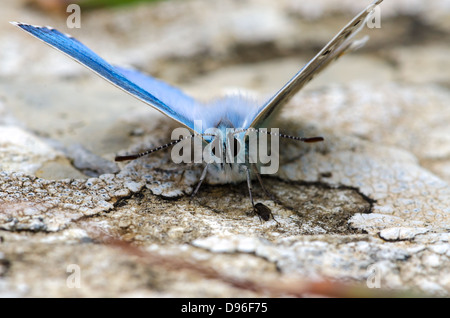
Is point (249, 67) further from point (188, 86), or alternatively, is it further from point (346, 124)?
point (346, 124)

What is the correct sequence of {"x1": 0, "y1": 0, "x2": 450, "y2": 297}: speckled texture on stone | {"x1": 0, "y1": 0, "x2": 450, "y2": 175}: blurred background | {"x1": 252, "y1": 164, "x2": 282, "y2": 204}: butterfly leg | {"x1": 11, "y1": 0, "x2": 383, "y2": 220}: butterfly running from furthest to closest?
{"x1": 0, "y1": 0, "x2": 450, "y2": 175}: blurred background, {"x1": 252, "y1": 164, "x2": 282, "y2": 204}: butterfly leg, {"x1": 11, "y1": 0, "x2": 383, "y2": 220}: butterfly, {"x1": 0, "y1": 0, "x2": 450, "y2": 297}: speckled texture on stone

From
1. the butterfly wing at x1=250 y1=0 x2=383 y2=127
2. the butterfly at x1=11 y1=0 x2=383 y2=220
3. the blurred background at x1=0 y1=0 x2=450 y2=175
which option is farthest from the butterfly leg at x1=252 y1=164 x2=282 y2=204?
the blurred background at x1=0 y1=0 x2=450 y2=175

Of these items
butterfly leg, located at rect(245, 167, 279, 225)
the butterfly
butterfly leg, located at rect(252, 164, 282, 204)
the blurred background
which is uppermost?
the blurred background

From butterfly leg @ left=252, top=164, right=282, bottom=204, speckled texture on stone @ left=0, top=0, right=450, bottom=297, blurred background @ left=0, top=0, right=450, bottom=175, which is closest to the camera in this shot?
speckled texture on stone @ left=0, top=0, right=450, bottom=297

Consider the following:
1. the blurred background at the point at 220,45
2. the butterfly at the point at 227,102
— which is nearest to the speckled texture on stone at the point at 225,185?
the blurred background at the point at 220,45

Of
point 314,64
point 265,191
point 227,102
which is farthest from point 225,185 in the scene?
point 314,64

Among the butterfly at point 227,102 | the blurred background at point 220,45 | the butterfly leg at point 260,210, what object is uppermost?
the blurred background at point 220,45

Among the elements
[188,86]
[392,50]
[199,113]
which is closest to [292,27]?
[392,50]

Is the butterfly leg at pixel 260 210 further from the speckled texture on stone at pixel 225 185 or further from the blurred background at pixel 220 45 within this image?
the blurred background at pixel 220 45

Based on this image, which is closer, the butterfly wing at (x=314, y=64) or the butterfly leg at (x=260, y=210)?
the butterfly wing at (x=314, y=64)

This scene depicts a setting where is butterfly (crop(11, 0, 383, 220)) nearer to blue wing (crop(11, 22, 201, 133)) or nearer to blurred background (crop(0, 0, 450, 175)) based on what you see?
blue wing (crop(11, 22, 201, 133))
